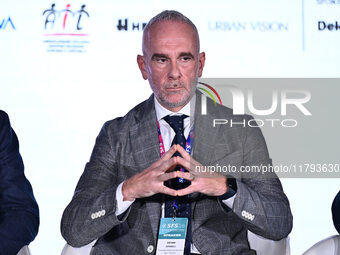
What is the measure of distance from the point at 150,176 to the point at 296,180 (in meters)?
1.68

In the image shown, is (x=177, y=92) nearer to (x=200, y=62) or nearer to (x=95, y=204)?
(x=200, y=62)

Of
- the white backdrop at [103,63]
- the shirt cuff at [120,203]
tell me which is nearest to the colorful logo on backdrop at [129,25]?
the white backdrop at [103,63]

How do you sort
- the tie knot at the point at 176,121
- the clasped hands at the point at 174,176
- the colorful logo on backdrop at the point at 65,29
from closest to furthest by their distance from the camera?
the clasped hands at the point at 174,176
the tie knot at the point at 176,121
the colorful logo on backdrop at the point at 65,29

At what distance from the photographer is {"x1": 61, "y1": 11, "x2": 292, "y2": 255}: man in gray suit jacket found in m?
2.84

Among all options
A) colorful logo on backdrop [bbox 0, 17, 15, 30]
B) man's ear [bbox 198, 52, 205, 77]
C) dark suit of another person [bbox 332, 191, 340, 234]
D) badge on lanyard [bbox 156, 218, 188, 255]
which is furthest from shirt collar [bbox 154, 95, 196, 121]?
colorful logo on backdrop [bbox 0, 17, 15, 30]

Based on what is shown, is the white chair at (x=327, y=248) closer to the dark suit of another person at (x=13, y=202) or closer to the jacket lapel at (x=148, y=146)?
the jacket lapel at (x=148, y=146)

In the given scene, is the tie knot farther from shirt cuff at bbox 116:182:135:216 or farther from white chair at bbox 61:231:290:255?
white chair at bbox 61:231:290:255

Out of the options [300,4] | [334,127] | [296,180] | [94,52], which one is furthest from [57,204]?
[300,4]

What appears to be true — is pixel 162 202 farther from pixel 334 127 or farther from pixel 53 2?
pixel 53 2

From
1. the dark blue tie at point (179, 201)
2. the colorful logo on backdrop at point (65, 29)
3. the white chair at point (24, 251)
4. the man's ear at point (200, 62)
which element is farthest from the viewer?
the colorful logo on backdrop at point (65, 29)

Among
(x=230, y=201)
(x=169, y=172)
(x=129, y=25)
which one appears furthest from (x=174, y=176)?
(x=129, y=25)

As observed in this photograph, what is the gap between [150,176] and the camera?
2740mm

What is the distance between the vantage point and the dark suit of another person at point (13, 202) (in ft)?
9.13

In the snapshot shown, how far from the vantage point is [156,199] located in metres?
3.04
